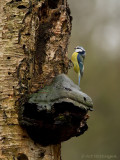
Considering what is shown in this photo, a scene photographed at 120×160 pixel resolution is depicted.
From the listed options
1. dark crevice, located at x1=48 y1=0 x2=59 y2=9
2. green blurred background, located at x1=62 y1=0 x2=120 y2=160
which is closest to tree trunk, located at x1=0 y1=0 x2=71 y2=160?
dark crevice, located at x1=48 y1=0 x2=59 y2=9

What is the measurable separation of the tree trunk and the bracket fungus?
0.06 metres

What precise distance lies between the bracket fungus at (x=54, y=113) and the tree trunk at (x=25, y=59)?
0.06m

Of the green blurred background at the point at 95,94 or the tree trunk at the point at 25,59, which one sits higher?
the tree trunk at the point at 25,59

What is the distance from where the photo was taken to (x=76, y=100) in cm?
223

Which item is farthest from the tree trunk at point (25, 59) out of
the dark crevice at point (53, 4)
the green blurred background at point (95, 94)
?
the green blurred background at point (95, 94)

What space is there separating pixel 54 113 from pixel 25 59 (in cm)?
42

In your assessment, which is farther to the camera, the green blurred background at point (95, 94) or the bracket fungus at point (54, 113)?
the green blurred background at point (95, 94)

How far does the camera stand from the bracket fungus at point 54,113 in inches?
85.9

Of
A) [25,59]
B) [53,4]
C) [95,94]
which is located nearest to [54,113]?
[25,59]

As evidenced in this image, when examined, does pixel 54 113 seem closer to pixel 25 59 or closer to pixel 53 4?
pixel 25 59

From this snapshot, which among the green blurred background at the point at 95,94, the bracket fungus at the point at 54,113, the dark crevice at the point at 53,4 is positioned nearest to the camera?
the bracket fungus at the point at 54,113

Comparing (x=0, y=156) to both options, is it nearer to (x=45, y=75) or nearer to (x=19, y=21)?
(x=45, y=75)

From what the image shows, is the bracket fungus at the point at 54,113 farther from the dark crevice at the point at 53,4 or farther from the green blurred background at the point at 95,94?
the green blurred background at the point at 95,94

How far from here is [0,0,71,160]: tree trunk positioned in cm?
223
